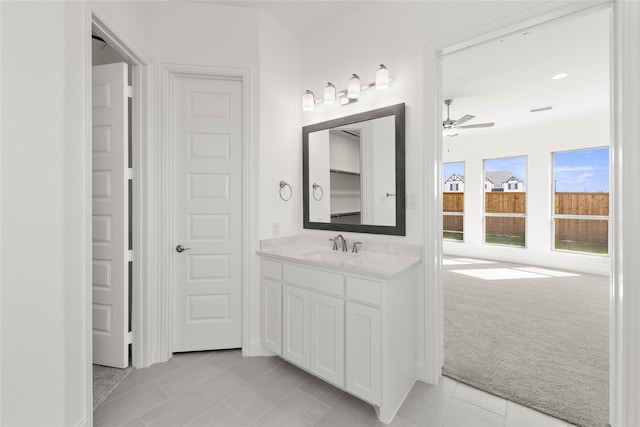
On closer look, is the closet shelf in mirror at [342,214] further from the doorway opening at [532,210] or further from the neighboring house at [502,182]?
the neighboring house at [502,182]

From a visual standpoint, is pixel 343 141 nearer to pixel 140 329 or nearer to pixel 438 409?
pixel 438 409

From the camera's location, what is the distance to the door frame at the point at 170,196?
2.31 m

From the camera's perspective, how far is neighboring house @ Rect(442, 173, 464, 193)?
281 inches

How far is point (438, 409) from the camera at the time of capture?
1.79m

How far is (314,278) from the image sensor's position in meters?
2.00

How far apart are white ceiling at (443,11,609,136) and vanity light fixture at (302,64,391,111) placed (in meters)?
0.54

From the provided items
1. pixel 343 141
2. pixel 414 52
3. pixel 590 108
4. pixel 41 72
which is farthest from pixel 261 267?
pixel 590 108

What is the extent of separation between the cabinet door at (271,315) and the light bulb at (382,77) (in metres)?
1.74

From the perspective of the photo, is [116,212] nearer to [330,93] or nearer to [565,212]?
[330,93]

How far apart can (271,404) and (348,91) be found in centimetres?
239

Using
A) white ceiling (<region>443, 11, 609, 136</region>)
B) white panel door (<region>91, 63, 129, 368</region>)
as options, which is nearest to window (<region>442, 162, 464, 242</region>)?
white ceiling (<region>443, 11, 609, 136</region>)

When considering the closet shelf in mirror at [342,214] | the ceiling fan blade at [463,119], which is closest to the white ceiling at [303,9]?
the closet shelf in mirror at [342,214]

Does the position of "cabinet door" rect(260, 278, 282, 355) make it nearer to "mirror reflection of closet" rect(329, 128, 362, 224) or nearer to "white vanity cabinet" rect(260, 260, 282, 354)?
"white vanity cabinet" rect(260, 260, 282, 354)

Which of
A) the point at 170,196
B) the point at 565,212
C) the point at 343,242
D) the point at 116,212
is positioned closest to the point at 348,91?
the point at 343,242
